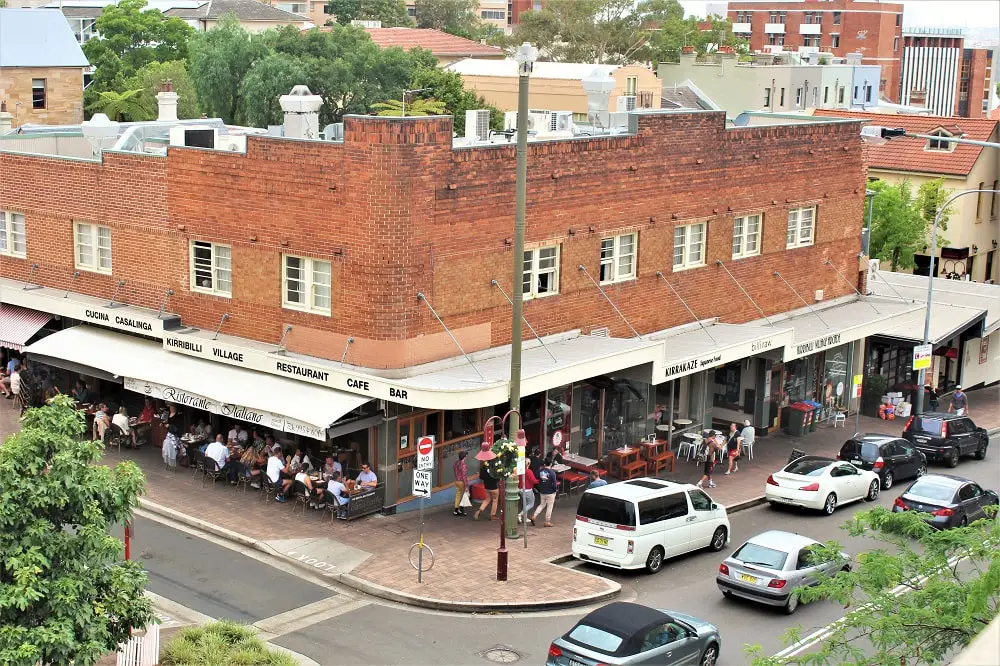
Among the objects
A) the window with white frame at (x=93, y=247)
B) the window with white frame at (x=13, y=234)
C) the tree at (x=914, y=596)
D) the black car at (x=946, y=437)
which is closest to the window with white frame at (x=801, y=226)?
the black car at (x=946, y=437)

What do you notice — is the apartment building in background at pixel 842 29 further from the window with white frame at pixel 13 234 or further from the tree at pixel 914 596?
the tree at pixel 914 596

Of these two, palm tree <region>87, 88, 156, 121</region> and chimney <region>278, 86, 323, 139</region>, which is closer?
chimney <region>278, 86, 323, 139</region>

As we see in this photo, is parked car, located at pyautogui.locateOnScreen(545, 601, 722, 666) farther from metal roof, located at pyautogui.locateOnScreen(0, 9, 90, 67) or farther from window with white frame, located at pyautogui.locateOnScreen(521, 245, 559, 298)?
metal roof, located at pyautogui.locateOnScreen(0, 9, 90, 67)

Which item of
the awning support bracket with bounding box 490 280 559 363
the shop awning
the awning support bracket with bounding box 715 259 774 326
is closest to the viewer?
the shop awning

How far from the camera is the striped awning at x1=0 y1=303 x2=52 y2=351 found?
112 feet

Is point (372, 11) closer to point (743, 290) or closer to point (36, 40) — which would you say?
point (36, 40)

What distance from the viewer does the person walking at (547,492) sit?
1114 inches

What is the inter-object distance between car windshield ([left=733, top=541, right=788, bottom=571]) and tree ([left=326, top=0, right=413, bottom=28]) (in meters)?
142

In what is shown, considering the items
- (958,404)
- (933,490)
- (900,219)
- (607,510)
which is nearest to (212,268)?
(607,510)

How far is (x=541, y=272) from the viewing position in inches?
1238

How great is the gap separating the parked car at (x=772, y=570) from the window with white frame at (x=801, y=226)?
1657cm

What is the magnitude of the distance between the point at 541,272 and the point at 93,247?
1149cm

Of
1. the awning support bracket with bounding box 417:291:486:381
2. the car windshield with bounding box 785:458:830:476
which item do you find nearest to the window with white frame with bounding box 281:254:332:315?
the awning support bracket with bounding box 417:291:486:381

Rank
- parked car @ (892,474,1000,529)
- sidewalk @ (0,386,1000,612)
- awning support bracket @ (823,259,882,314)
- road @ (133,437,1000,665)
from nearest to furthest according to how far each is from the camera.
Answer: road @ (133,437,1000,665)
sidewalk @ (0,386,1000,612)
parked car @ (892,474,1000,529)
awning support bracket @ (823,259,882,314)
